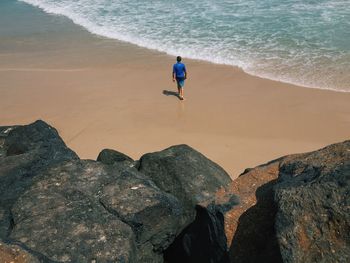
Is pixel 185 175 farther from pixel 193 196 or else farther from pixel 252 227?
pixel 252 227

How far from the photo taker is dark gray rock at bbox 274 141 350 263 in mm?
3578

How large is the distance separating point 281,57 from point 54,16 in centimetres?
1197

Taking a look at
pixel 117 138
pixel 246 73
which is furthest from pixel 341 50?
pixel 117 138

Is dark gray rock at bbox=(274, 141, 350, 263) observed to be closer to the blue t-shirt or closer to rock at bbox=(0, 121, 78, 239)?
rock at bbox=(0, 121, 78, 239)

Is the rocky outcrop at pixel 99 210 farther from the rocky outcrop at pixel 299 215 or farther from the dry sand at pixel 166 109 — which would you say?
the dry sand at pixel 166 109

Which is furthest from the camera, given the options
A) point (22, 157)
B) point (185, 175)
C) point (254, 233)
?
point (22, 157)

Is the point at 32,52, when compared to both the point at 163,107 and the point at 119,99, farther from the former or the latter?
the point at 163,107

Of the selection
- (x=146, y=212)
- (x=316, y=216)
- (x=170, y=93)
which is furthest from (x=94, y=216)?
(x=170, y=93)

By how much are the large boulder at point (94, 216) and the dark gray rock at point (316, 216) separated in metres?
1.67

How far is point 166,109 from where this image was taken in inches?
444

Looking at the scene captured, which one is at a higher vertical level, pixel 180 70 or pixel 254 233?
pixel 254 233

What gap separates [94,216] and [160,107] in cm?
658

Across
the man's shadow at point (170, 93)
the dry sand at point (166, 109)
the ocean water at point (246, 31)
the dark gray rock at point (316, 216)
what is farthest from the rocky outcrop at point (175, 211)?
the ocean water at point (246, 31)

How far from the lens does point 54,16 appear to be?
21906 mm
